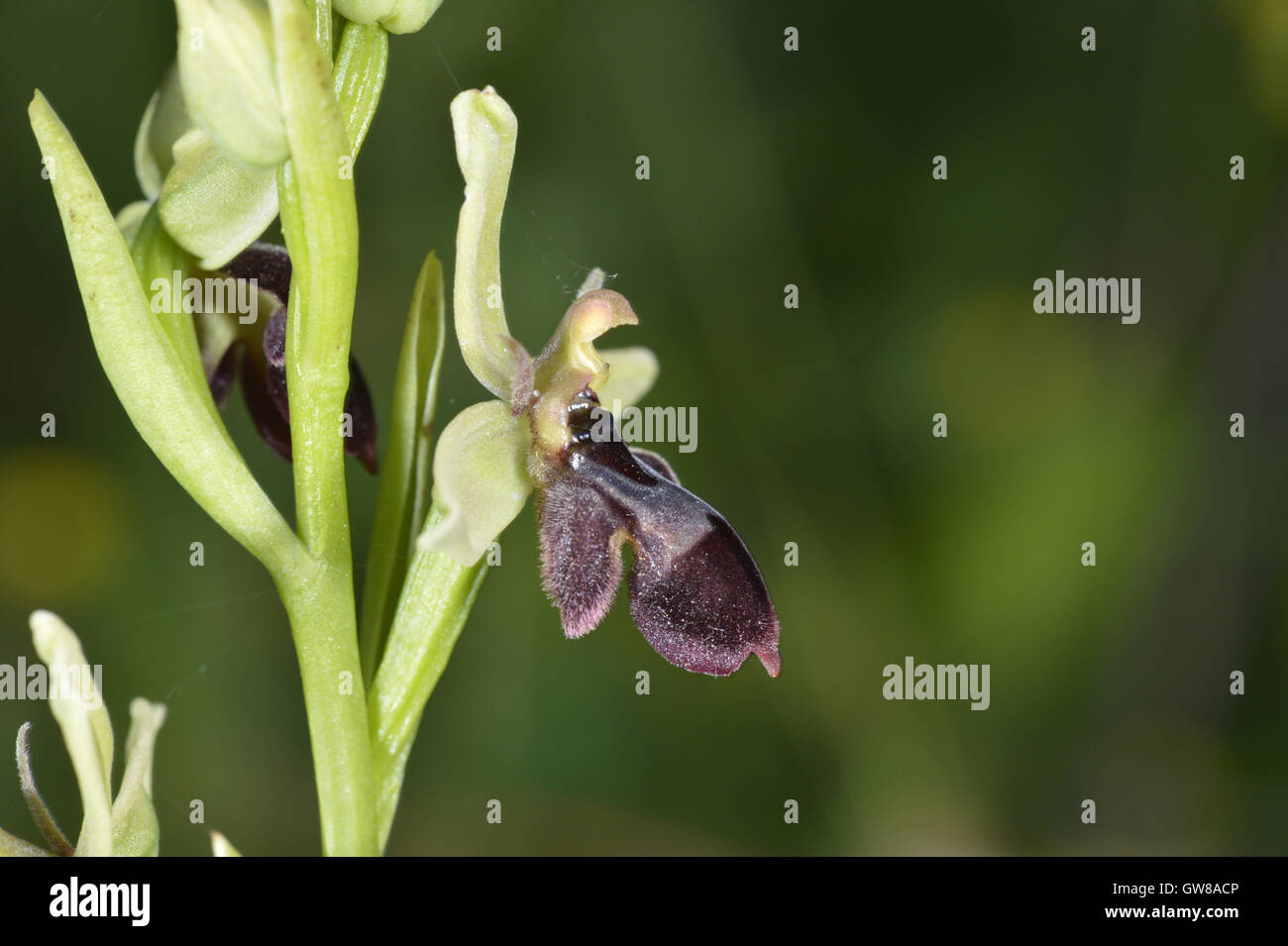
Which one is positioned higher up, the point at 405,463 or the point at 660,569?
→ the point at 405,463

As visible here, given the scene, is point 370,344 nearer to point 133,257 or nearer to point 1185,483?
point 133,257

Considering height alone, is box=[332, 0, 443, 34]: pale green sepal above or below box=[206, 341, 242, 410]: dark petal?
above

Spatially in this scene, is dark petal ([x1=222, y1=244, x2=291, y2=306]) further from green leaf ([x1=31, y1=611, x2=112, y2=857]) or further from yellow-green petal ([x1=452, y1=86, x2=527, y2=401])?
green leaf ([x1=31, y1=611, x2=112, y2=857])

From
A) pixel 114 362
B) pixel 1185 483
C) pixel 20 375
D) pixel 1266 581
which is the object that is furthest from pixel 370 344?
pixel 1266 581

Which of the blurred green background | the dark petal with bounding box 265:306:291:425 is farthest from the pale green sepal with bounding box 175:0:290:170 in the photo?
the blurred green background

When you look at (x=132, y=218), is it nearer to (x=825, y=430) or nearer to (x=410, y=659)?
(x=410, y=659)

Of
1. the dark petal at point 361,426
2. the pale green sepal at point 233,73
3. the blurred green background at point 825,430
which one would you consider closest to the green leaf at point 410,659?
the dark petal at point 361,426

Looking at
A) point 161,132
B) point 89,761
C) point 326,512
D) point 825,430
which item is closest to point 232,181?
point 161,132

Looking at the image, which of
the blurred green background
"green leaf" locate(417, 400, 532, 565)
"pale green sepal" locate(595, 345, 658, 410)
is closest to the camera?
"green leaf" locate(417, 400, 532, 565)
